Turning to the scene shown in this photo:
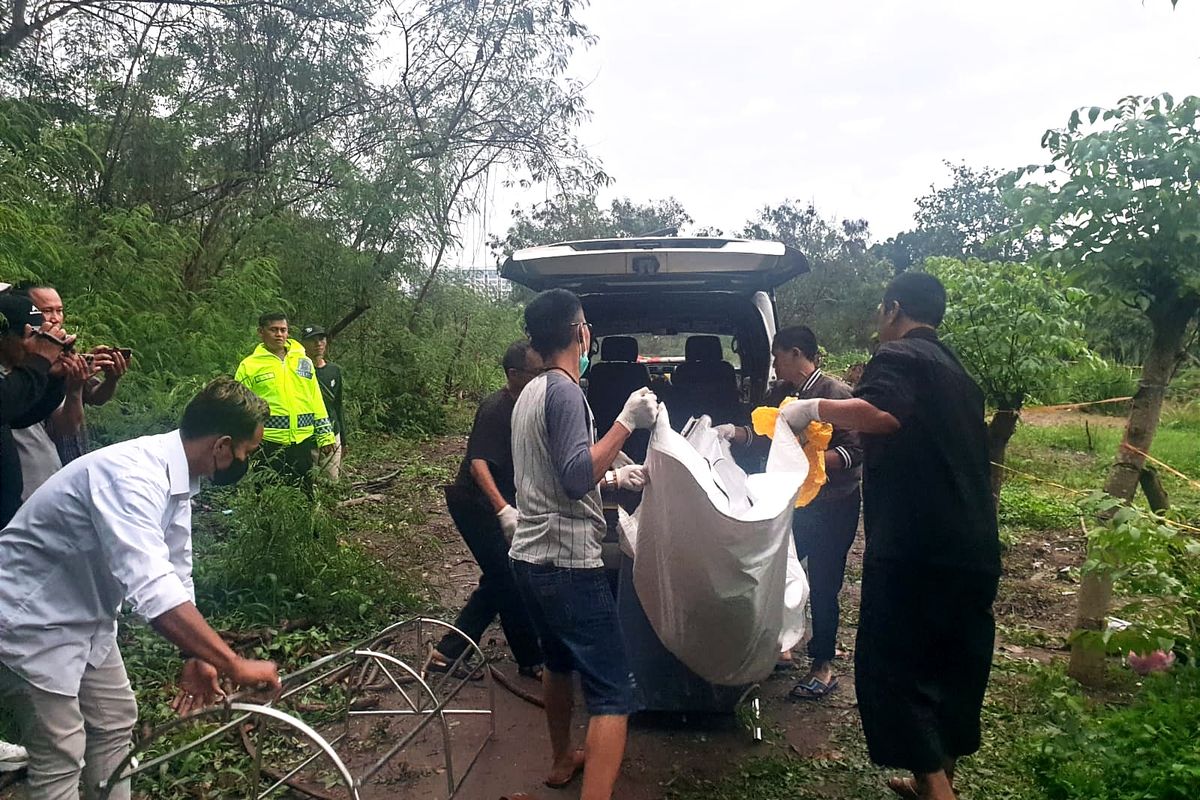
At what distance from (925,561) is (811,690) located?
1358 millimetres

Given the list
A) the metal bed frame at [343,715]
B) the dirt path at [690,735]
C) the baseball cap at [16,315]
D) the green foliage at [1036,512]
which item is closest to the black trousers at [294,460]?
the dirt path at [690,735]

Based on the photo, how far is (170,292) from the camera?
20.9ft

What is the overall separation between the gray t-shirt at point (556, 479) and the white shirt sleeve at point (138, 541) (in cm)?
103

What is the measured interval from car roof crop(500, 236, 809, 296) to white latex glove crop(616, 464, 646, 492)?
1.36 meters

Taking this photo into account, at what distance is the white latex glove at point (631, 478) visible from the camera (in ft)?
9.70

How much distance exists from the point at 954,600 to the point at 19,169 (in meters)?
5.71

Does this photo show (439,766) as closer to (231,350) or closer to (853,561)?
(853,561)

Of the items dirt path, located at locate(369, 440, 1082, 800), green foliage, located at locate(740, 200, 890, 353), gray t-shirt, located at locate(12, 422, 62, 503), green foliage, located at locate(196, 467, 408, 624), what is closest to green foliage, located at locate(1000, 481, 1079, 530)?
dirt path, located at locate(369, 440, 1082, 800)

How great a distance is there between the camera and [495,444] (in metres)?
3.81

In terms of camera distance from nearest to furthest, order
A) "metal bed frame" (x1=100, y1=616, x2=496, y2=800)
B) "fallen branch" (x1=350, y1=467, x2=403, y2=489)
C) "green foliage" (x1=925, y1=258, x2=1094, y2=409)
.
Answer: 1. "metal bed frame" (x1=100, y1=616, x2=496, y2=800)
2. "green foliage" (x1=925, y1=258, x2=1094, y2=409)
3. "fallen branch" (x1=350, y1=467, x2=403, y2=489)

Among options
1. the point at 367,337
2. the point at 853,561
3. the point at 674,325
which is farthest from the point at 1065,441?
the point at 367,337

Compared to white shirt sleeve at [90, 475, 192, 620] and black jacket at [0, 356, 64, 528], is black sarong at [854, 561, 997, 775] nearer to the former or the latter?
white shirt sleeve at [90, 475, 192, 620]

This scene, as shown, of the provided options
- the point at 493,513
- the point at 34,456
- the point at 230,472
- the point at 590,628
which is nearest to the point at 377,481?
the point at 493,513

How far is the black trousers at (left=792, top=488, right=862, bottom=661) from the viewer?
3854 millimetres
